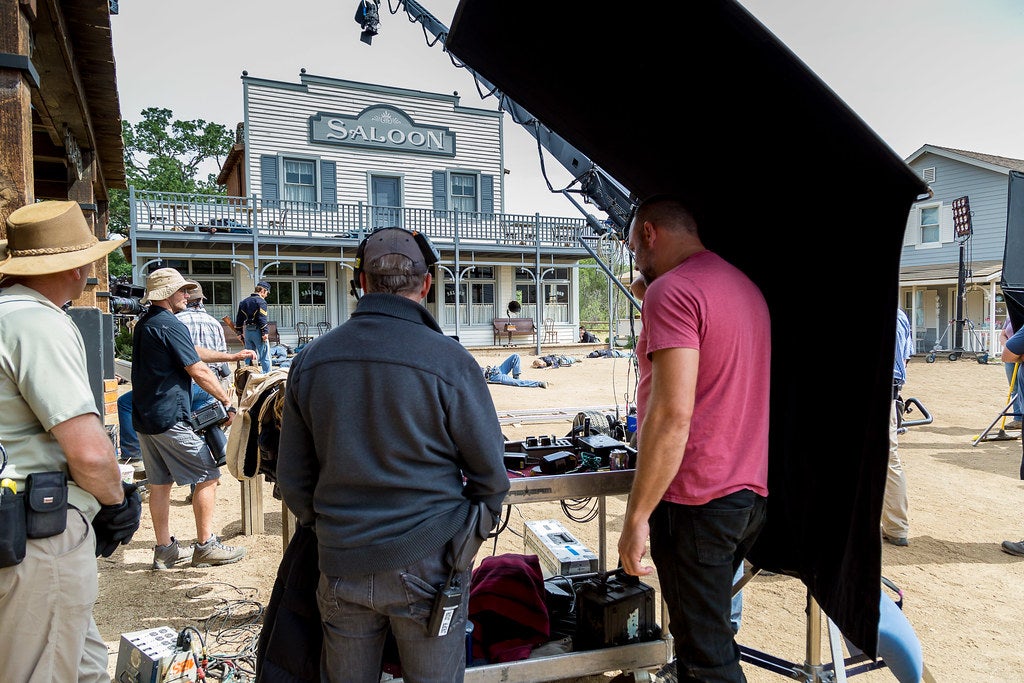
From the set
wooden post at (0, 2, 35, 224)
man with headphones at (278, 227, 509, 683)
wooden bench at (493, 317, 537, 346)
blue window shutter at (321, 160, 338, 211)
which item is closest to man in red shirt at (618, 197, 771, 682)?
man with headphones at (278, 227, 509, 683)

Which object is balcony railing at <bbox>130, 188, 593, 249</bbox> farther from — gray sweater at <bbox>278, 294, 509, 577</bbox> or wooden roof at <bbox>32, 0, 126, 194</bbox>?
gray sweater at <bbox>278, 294, 509, 577</bbox>

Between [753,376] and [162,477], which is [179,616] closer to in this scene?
[162,477]

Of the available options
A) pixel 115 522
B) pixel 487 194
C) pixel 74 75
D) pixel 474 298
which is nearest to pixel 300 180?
pixel 487 194

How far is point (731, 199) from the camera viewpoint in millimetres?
2625

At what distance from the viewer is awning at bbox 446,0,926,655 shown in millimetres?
1861

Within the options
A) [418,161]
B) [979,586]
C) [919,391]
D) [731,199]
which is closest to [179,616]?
[731,199]

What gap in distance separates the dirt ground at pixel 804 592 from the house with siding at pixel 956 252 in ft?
56.3

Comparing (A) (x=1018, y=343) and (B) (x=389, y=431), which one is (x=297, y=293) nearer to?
(A) (x=1018, y=343)

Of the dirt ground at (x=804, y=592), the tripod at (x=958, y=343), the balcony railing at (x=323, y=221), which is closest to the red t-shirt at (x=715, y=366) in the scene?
the dirt ground at (x=804, y=592)

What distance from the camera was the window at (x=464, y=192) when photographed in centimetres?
2448

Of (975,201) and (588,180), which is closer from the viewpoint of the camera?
(588,180)

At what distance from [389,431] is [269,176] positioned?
871 inches

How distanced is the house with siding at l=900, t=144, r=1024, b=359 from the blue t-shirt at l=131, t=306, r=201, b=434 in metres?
22.8

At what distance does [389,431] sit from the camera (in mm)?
1854
